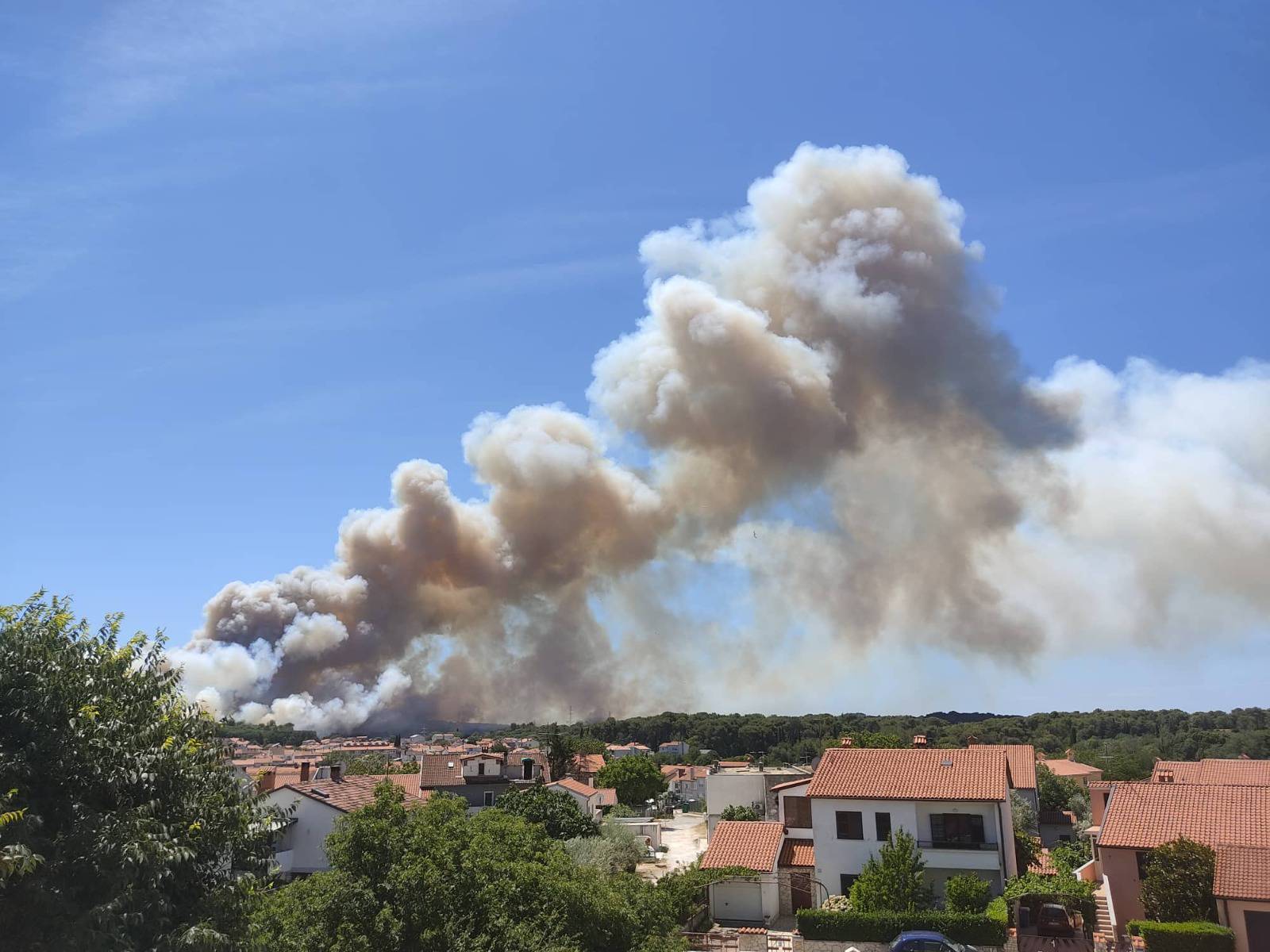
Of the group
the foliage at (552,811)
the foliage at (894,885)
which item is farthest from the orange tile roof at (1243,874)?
the foliage at (552,811)

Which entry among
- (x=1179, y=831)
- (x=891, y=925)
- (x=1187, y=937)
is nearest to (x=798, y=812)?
(x=891, y=925)

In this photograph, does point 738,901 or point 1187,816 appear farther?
point 738,901

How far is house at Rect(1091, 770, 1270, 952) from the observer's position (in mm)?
24172

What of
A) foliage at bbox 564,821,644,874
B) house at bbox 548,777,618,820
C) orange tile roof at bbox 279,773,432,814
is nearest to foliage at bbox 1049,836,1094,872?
foliage at bbox 564,821,644,874

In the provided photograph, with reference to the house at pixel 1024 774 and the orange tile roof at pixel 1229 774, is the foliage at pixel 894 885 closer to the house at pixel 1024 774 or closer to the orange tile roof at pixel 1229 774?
the house at pixel 1024 774

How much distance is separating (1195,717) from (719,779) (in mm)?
92044

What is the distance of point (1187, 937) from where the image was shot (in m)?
23.1

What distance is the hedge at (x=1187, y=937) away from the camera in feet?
75.2

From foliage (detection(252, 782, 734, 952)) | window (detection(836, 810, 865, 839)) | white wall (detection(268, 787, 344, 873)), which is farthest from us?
window (detection(836, 810, 865, 839))

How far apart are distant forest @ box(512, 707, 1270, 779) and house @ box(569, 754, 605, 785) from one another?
17.8 meters

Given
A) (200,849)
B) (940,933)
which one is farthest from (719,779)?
(200,849)

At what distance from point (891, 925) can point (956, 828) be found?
620 cm

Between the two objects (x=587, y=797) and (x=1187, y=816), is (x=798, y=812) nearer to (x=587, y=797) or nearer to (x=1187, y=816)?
(x=1187, y=816)

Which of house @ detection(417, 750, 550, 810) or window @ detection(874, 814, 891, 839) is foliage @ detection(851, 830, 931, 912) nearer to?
window @ detection(874, 814, 891, 839)
